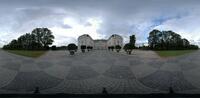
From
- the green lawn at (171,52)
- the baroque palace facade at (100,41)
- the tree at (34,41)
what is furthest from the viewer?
the baroque palace facade at (100,41)

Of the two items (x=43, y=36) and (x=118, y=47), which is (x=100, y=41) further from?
(x=43, y=36)

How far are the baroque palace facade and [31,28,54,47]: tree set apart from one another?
84 centimetres

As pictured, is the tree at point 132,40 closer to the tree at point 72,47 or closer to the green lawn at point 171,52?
the green lawn at point 171,52

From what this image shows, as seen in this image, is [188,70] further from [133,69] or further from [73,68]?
[73,68]

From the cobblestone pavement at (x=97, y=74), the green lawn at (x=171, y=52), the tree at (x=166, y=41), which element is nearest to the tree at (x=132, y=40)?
the cobblestone pavement at (x=97, y=74)

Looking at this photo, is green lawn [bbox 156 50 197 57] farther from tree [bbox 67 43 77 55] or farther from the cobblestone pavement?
tree [bbox 67 43 77 55]

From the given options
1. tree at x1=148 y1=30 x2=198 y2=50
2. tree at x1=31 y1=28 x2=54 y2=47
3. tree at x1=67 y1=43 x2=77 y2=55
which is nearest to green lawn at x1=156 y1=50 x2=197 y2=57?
tree at x1=148 y1=30 x2=198 y2=50

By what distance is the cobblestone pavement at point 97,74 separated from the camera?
15.1 feet

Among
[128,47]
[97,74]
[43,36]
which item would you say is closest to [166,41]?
[128,47]

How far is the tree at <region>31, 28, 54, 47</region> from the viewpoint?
3.78 m

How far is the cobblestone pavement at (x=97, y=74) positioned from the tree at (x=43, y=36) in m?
0.56

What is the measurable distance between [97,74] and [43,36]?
2162 millimetres

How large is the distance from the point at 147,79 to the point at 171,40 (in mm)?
1496

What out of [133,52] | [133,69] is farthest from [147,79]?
[133,52]
